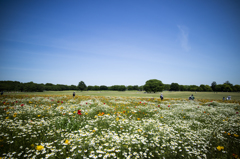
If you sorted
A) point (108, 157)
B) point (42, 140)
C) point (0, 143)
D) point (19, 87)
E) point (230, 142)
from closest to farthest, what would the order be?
1. point (108, 157)
2. point (0, 143)
3. point (42, 140)
4. point (230, 142)
5. point (19, 87)

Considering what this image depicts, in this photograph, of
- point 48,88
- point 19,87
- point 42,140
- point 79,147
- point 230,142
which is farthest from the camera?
point 48,88

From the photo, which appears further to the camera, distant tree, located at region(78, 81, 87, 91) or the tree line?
distant tree, located at region(78, 81, 87, 91)

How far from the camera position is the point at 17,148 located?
149 inches

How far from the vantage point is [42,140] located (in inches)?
170

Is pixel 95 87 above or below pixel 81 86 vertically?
below

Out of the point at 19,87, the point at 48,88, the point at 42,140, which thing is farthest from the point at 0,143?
the point at 48,88

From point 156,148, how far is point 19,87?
348ft

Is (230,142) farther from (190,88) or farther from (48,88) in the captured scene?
(190,88)

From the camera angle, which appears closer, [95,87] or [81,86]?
[81,86]

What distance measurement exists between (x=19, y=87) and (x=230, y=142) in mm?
107997

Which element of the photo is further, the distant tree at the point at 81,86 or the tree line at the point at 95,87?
the distant tree at the point at 81,86

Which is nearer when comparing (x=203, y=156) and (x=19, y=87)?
(x=203, y=156)

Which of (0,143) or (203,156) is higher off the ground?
(0,143)

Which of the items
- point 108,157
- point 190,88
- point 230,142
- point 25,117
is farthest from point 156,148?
point 190,88
